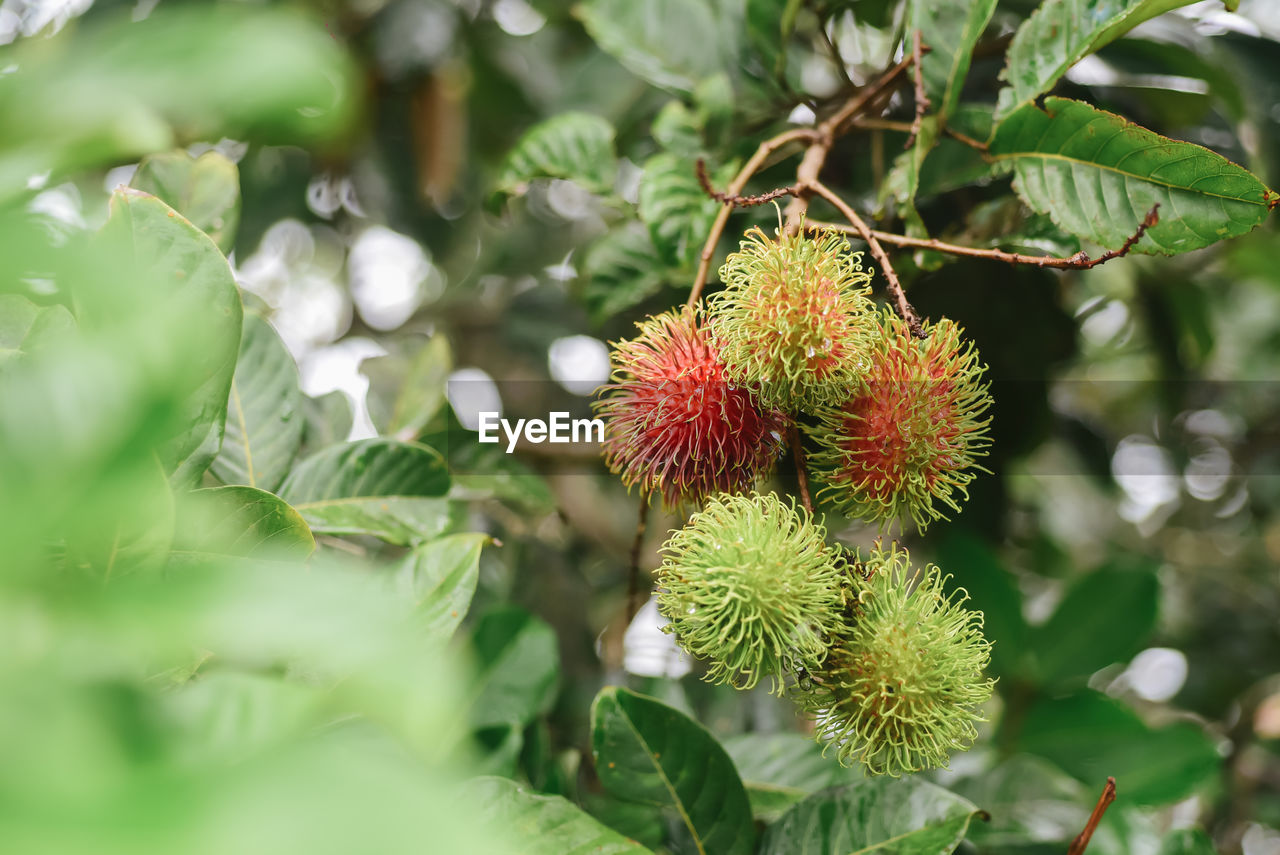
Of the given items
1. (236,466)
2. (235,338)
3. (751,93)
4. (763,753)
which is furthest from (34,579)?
(751,93)

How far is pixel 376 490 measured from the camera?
956 millimetres

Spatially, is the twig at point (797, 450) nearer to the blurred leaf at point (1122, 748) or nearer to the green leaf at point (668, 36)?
the green leaf at point (668, 36)

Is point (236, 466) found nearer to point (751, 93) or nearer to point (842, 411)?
point (842, 411)

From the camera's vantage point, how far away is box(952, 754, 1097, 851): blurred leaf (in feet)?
3.65

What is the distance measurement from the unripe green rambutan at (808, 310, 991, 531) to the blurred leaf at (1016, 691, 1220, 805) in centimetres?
71

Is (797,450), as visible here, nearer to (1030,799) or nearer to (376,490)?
(376,490)

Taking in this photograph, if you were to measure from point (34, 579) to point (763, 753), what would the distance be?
85cm

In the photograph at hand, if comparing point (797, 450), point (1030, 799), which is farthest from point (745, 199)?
point (1030, 799)

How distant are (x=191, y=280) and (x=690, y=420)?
0.44 m

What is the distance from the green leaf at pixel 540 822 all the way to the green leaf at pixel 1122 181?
0.72 metres

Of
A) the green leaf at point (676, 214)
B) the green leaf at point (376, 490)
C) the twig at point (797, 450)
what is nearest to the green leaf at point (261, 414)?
the green leaf at point (376, 490)

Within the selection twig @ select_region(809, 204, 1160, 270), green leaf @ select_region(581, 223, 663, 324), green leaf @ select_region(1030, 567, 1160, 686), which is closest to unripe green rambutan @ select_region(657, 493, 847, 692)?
twig @ select_region(809, 204, 1160, 270)

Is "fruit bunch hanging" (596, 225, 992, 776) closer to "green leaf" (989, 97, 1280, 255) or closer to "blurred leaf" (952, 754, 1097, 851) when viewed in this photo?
"green leaf" (989, 97, 1280, 255)

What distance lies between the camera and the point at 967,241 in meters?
0.94
